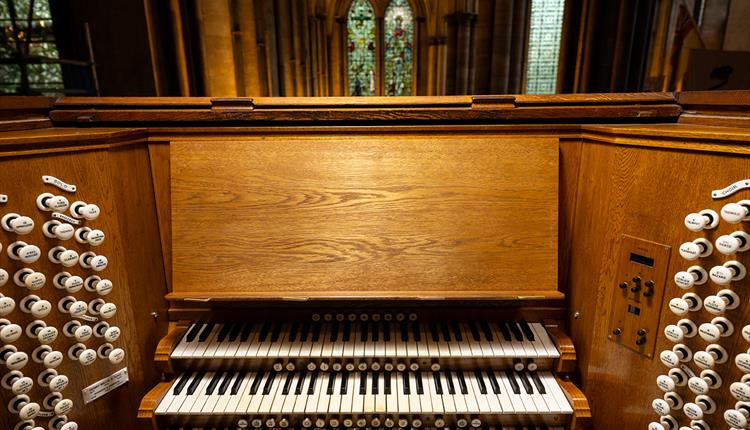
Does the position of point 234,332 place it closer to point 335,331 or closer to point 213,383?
point 213,383

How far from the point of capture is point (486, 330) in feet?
5.89

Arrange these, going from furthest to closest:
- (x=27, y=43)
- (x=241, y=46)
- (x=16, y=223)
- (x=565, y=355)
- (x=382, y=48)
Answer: (x=382, y=48), (x=241, y=46), (x=27, y=43), (x=565, y=355), (x=16, y=223)

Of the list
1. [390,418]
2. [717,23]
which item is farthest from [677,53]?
[390,418]

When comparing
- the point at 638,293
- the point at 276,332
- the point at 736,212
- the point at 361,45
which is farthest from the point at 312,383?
the point at 361,45

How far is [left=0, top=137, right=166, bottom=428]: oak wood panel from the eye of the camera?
1308 millimetres

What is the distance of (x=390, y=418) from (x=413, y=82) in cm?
1826

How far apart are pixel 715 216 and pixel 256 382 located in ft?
6.05

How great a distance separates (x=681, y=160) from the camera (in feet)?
4.17

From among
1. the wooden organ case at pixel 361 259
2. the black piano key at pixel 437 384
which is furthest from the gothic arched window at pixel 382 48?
the black piano key at pixel 437 384

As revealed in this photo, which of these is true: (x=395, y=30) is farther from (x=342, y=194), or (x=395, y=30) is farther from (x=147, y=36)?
(x=342, y=194)

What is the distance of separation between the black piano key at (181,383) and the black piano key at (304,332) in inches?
21.2

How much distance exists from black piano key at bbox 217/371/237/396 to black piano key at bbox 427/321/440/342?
3.09ft

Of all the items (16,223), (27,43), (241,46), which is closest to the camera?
(16,223)

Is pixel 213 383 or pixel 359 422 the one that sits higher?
pixel 213 383
